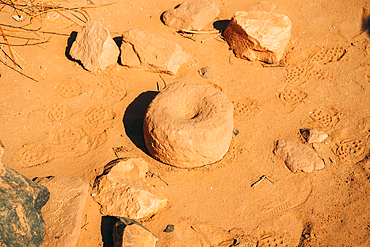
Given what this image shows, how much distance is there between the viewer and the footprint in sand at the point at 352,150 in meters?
4.04

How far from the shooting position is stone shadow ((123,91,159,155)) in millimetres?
4188

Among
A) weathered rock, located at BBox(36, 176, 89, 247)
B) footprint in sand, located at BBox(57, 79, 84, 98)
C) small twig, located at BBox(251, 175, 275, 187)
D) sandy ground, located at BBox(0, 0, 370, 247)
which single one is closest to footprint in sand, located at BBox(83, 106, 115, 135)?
sandy ground, located at BBox(0, 0, 370, 247)

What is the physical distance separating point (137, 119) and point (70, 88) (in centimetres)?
131

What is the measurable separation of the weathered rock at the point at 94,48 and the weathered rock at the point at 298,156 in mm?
3136

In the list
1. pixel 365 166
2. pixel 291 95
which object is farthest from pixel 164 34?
pixel 365 166

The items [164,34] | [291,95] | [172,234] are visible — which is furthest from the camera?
[164,34]

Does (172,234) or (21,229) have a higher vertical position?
(21,229)

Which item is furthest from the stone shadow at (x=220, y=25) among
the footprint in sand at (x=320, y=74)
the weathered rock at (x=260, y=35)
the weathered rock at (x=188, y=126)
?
the weathered rock at (x=188, y=126)

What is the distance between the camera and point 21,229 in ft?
9.11

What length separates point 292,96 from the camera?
4.74 m

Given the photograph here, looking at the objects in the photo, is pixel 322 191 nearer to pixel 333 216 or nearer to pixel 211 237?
pixel 333 216

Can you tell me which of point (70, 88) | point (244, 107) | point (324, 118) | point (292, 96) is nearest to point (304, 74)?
point (292, 96)

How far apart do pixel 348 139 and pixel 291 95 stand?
1.10 metres

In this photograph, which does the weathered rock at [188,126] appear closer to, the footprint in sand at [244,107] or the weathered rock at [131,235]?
the footprint in sand at [244,107]
